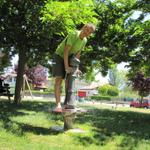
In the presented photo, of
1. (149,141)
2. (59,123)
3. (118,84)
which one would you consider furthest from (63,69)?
(118,84)

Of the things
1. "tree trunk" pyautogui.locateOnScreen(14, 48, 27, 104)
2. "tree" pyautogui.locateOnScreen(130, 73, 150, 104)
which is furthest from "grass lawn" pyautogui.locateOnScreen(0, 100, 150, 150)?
"tree" pyautogui.locateOnScreen(130, 73, 150, 104)

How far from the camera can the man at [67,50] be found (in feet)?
27.2

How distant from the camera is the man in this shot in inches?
327

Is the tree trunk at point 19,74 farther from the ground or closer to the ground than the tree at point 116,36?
closer to the ground

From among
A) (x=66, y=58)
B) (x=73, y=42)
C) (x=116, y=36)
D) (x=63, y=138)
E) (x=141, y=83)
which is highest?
(x=116, y=36)

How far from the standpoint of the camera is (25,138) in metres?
7.20

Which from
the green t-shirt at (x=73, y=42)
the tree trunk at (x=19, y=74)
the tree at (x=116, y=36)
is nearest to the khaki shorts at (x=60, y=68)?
the green t-shirt at (x=73, y=42)

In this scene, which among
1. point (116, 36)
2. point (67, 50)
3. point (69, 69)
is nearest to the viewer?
point (69, 69)

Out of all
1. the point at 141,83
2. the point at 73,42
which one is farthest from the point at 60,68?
the point at 141,83

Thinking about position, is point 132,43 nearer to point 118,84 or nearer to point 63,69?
point 63,69

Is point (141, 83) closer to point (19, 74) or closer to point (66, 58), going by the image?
point (19, 74)

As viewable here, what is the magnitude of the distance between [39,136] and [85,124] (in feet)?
8.61

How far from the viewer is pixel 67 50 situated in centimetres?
833

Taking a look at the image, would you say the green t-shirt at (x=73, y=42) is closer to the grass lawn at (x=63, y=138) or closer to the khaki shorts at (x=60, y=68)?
the khaki shorts at (x=60, y=68)
